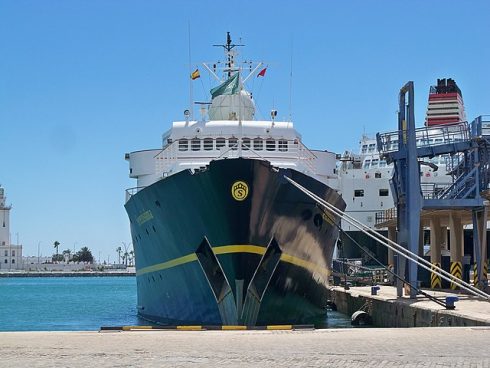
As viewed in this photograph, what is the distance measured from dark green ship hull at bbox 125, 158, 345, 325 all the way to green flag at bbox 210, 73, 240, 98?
28.3 ft

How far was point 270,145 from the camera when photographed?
28250 millimetres

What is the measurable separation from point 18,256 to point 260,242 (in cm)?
14983

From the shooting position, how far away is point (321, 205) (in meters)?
23.2

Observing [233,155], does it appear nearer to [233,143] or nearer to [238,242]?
[233,143]

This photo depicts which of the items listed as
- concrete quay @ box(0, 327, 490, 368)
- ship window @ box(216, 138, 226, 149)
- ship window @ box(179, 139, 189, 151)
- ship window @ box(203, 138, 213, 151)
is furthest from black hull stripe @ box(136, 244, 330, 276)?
concrete quay @ box(0, 327, 490, 368)

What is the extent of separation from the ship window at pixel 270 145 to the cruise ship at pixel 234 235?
0.11 metres

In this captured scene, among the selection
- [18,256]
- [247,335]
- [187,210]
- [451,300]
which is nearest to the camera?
[247,335]

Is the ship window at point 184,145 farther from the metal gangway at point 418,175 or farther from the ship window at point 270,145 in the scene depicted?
the metal gangway at point 418,175

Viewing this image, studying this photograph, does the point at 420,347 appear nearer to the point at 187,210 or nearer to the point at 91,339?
the point at 91,339

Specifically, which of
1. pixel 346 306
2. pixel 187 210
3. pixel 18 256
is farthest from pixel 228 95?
pixel 18 256

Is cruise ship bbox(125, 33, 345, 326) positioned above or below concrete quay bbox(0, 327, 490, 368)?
above

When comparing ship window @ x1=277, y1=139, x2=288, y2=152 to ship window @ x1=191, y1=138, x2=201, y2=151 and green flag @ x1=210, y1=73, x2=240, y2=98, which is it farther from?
green flag @ x1=210, y1=73, x2=240, y2=98

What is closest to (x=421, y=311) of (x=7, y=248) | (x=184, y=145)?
(x=184, y=145)

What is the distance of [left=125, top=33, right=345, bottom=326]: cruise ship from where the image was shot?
20.5m
